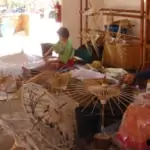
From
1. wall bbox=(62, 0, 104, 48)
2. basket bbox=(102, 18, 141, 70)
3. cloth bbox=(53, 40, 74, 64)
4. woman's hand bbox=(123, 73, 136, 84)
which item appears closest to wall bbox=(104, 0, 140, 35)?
basket bbox=(102, 18, 141, 70)

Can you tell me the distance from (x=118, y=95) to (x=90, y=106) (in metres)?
0.16

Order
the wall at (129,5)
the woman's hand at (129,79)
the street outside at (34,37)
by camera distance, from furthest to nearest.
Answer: the street outside at (34,37)
the wall at (129,5)
the woman's hand at (129,79)

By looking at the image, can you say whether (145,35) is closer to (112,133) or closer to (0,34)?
(112,133)

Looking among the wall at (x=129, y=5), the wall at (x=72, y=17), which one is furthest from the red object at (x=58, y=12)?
the wall at (x=129, y=5)

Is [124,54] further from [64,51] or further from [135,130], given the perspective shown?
[135,130]

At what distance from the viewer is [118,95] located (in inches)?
58.8

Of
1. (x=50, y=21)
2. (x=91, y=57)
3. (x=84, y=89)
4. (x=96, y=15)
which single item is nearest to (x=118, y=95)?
(x=84, y=89)

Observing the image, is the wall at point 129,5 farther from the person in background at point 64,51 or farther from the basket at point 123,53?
the person in background at point 64,51

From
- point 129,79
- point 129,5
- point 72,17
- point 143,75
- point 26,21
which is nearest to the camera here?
point 129,79

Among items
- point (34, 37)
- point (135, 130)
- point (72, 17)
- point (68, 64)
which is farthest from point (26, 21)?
point (135, 130)

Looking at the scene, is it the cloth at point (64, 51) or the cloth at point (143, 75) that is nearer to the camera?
the cloth at point (143, 75)

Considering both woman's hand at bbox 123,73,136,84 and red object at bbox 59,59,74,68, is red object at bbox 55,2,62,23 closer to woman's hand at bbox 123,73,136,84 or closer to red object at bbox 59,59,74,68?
red object at bbox 59,59,74,68

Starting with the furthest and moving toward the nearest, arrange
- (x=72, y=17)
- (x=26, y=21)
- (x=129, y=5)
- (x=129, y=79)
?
(x=26, y=21) → (x=72, y=17) → (x=129, y=5) → (x=129, y=79)

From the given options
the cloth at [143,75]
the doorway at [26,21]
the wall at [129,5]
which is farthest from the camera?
the doorway at [26,21]
